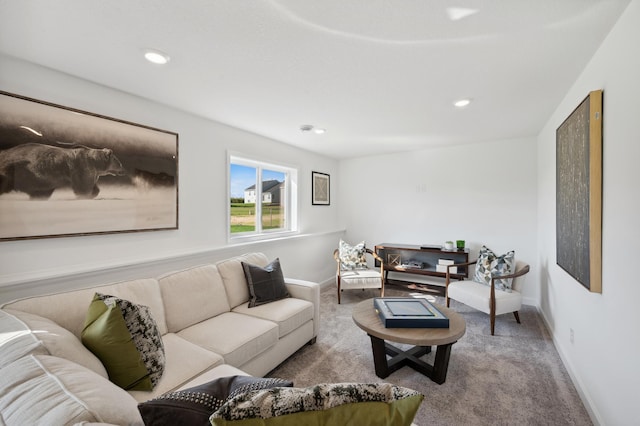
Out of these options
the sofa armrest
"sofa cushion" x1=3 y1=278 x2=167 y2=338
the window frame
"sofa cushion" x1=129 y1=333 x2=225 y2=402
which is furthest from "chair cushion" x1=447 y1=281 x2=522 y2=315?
"sofa cushion" x1=3 y1=278 x2=167 y2=338

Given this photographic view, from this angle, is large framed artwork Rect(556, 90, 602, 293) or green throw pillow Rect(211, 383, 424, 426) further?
large framed artwork Rect(556, 90, 602, 293)

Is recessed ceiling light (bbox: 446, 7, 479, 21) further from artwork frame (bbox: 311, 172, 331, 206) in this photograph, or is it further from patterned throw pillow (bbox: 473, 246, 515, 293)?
artwork frame (bbox: 311, 172, 331, 206)

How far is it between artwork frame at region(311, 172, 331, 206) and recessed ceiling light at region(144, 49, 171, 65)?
3.03m

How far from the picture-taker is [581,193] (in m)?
1.90

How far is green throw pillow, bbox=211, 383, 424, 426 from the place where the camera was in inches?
24.1

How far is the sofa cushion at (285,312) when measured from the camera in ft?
7.62

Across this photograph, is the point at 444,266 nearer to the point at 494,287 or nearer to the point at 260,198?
the point at 494,287

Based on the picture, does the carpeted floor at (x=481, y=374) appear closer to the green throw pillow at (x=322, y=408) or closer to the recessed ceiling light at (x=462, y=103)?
the green throw pillow at (x=322, y=408)

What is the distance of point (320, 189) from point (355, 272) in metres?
1.61

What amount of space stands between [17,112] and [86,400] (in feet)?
6.52

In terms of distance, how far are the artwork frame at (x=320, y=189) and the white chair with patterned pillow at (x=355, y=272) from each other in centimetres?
92

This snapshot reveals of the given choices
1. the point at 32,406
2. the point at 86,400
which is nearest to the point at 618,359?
the point at 86,400

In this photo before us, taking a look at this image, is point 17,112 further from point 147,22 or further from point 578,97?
point 578,97

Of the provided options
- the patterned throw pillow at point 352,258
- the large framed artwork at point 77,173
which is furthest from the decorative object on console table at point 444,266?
the large framed artwork at point 77,173
